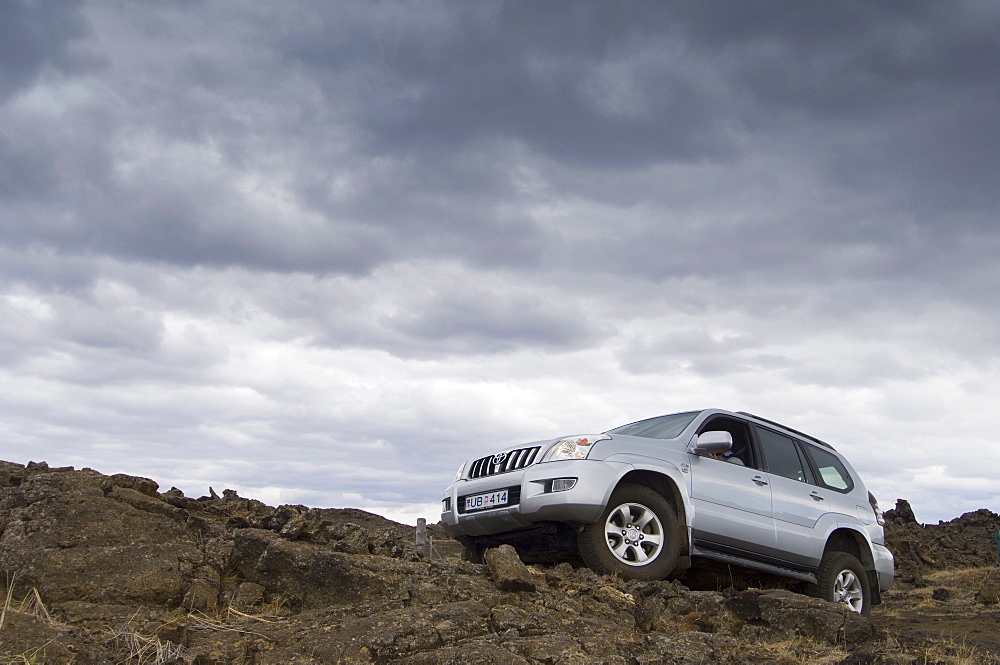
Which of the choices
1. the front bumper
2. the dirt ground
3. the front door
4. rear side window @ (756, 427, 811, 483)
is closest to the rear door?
rear side window @ (756, 427, 811, 483)

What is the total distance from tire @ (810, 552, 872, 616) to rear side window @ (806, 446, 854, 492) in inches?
31.1

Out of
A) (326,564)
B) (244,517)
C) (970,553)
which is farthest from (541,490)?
(970,553)

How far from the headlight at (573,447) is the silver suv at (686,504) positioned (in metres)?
0.01

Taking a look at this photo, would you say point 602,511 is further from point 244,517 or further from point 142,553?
point 142,553

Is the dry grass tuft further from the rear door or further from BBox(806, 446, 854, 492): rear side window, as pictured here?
BBox(806, 446, 854, 492): rear side window

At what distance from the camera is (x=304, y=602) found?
581cm

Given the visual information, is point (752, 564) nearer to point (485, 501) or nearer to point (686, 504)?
point (686, 504)

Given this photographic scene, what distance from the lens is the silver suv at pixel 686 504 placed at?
7.17 metres

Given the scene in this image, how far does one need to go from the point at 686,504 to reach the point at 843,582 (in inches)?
102

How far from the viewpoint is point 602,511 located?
7039 millimetres

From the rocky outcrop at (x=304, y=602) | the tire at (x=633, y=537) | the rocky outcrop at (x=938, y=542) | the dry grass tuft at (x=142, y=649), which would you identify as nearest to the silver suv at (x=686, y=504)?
the tire at (x=633, y=537)

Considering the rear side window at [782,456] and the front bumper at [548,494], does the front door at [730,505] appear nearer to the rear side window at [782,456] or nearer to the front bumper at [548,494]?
the rear side window at [782,456]

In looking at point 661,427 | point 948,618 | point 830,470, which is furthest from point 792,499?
point 948,618

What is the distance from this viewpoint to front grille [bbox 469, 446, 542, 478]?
7676 millimetres
